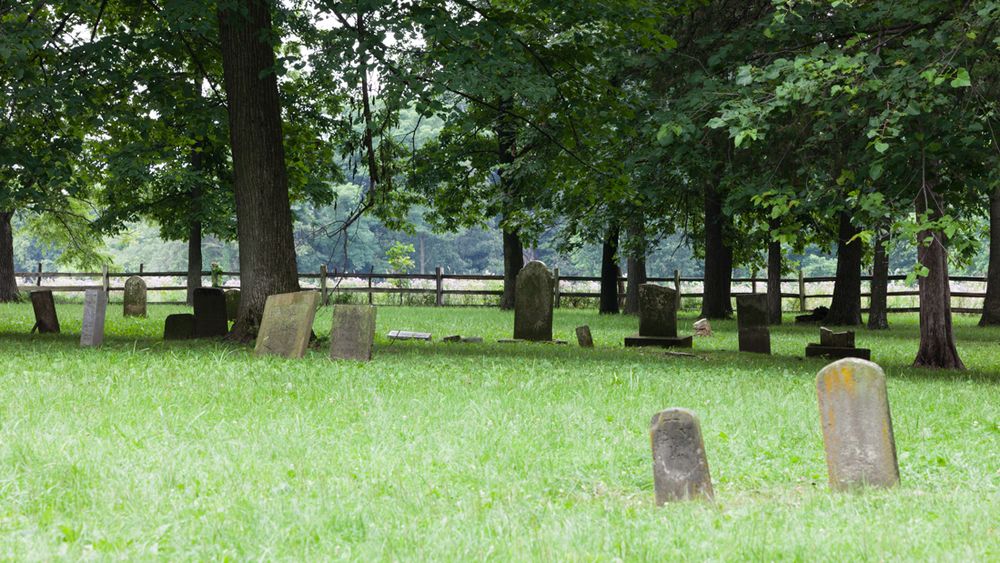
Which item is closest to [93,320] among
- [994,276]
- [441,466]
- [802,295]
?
[441,466]

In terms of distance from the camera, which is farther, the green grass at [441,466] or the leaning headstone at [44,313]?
the leaning headstone at [44,313]

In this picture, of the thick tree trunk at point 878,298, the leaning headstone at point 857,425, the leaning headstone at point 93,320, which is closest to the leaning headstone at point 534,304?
the leaning headstone at point 93,320

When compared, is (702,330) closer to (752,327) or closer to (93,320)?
(752,327)

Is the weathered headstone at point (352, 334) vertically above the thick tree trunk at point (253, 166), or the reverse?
the thick tree trunk at point (253, 166)

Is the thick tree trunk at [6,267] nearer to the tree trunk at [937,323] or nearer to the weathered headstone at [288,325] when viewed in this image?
the weathered headstone at [288,325]

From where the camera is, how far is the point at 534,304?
20.7 meters

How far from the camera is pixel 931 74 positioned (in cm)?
1136

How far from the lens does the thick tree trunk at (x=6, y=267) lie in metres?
37.0

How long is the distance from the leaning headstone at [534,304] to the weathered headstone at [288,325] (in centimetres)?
758

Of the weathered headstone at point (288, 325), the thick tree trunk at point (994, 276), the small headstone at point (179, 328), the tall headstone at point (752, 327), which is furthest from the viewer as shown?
the thick tree trunk at point (994, 276)

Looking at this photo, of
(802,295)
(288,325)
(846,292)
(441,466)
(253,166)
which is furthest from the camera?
(802,295)

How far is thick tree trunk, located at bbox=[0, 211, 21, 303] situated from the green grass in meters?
27.2

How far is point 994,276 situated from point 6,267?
3354 cm

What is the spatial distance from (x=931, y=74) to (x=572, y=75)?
7147mm
